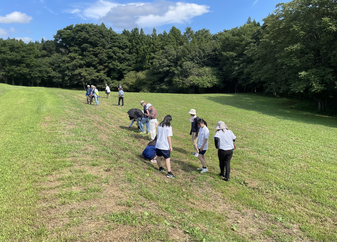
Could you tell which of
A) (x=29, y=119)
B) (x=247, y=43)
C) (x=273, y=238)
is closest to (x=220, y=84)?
(x=247, y=43)

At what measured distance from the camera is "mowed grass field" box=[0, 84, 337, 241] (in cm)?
381

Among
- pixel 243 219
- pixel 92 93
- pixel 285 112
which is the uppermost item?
pixel 92 93

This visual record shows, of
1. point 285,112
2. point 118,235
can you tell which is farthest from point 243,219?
point 285,112

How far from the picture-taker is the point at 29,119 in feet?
36.1

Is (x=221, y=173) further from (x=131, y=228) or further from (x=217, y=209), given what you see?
(x=131, y=228)

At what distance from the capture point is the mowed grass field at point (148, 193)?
3.81 meters

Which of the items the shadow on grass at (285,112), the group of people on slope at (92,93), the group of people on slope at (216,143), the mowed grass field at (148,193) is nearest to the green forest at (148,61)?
the shadow on grass at (285,112)

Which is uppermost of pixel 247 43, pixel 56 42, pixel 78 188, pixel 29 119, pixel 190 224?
pixel 56 42

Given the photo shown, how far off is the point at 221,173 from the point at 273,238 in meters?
2.83

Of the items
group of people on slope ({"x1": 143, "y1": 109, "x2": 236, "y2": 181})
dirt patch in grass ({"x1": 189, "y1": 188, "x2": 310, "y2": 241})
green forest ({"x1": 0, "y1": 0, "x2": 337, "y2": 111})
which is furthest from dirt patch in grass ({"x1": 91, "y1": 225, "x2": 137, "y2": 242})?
green forest ({"x1": 0, "y1": 0, "x2": 337, "y2": 111})

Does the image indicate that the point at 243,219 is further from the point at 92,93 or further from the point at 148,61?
the point at 148,61

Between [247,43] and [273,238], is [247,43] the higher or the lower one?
the higher one

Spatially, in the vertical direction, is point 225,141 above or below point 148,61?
below

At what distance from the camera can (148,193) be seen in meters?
5.09
